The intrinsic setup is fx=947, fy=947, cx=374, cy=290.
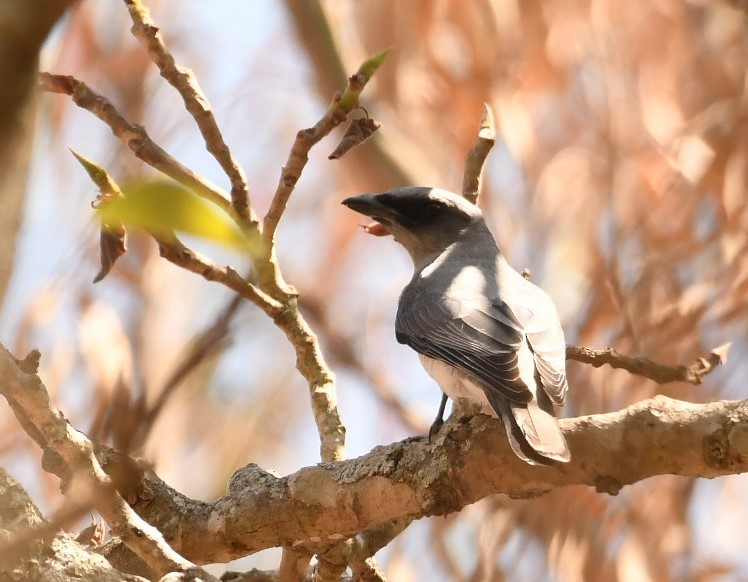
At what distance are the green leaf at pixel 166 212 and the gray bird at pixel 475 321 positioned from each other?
1.38m

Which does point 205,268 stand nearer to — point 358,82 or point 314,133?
point 314,133

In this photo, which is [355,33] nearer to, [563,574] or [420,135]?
[420,135]

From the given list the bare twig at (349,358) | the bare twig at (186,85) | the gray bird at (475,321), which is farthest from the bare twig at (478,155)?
the bare twig at (349,358)

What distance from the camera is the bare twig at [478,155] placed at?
3205mm

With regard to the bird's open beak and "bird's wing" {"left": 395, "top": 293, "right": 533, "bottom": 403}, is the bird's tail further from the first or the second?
the bird's open beak

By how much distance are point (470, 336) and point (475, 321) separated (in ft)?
0.36

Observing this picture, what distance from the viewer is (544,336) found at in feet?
10.3

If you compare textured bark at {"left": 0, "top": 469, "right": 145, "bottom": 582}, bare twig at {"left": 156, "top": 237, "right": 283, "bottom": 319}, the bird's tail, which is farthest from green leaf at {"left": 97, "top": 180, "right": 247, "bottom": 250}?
bare twig at {"left": 156, "top": 237, "right": 283, "bottom": 319}

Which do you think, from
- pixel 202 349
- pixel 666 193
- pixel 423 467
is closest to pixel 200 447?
pixel 666 193

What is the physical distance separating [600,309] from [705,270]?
51 cm

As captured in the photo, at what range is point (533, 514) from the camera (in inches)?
173

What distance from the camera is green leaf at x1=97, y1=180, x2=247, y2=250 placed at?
0.79 metres

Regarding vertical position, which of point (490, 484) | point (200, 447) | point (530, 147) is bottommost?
point (490, 484)

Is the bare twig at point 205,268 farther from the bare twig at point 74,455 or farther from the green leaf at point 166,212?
the green leaf at point 166,212
